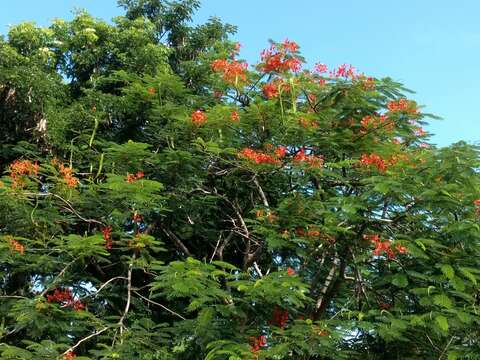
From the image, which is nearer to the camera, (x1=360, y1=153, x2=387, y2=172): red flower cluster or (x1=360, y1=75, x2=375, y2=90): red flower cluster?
(x1=360, y1=153, x2=387, y2=172): red flower cluster

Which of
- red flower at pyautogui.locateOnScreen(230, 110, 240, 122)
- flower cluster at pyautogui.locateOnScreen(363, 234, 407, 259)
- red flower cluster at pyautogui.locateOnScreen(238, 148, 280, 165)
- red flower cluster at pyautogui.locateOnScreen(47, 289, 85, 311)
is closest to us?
flower cluster at pyautogui.locateOnScreen(363, 234, 407, 259)

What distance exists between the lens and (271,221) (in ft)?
21.3

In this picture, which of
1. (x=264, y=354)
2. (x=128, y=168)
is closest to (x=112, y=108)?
(x=128, y=168)

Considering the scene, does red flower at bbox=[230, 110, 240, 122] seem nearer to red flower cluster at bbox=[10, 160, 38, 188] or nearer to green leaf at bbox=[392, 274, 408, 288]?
red flower cluster at bbox=[10, 160, 38, 188]

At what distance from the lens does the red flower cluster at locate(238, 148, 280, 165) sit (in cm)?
687

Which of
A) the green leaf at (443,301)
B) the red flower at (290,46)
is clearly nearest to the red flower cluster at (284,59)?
the red flower at (290,46)

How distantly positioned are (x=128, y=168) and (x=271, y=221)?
180 cm

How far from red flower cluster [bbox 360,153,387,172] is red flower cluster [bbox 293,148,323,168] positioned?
46 cm

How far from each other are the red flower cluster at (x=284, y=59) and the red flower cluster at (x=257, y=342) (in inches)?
144

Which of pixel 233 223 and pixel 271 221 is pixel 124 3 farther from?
pixel 271 221

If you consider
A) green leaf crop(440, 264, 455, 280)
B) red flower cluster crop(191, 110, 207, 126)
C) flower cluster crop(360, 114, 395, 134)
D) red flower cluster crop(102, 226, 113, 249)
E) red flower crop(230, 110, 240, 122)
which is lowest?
red flower cluster crop(102, 226, 113, 249)

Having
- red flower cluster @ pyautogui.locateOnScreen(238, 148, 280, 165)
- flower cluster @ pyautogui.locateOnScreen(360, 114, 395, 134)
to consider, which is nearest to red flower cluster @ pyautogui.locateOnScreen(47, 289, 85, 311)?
red flower cluster @ pyautogui.locateOnScreen(238, 148, 280, 165)

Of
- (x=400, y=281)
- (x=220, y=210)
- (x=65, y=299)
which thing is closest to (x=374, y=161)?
(x=400, y=281)

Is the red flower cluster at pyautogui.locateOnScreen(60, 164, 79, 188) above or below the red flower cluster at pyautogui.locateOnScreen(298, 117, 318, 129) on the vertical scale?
Result: below
